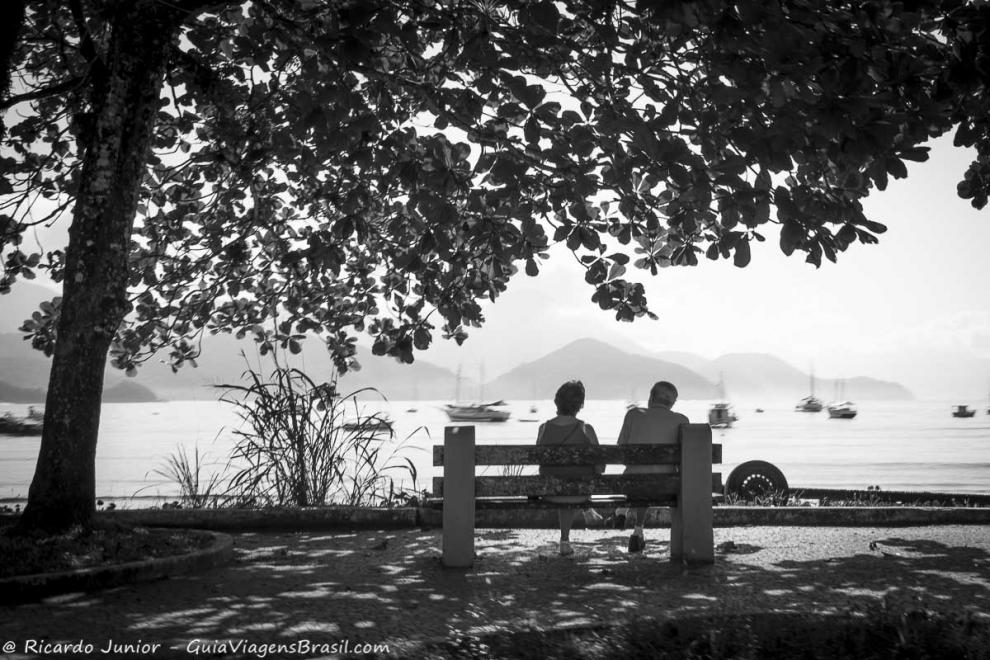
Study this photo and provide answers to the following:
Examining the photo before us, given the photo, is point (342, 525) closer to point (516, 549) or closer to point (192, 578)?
point (516, 549)

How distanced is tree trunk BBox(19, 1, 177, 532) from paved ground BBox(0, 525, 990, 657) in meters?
1.54

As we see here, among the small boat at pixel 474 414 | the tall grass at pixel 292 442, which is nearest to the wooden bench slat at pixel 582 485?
the tall grass at pixel 292 442

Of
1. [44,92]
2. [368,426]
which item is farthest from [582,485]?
[44,92]

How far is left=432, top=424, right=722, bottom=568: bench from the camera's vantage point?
716 cm

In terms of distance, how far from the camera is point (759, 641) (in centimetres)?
436

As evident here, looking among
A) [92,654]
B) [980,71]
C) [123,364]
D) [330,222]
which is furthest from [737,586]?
[123,364]

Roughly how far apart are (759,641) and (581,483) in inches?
114

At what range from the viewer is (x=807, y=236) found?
6699mm

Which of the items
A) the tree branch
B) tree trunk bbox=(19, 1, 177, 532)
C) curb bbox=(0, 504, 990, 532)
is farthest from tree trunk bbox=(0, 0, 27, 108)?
curb bbox=(0, 504, 990, 532)

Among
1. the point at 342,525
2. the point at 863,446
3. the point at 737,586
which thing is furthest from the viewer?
the point at 863,446

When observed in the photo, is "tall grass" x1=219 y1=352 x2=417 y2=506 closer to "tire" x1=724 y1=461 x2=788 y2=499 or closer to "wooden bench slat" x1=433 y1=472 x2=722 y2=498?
"wooden bench slat" x1=433 y1=472 x2=722 y2=498

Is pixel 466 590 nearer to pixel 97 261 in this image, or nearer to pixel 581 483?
pixel 581 483

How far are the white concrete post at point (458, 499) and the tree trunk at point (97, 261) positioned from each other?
2900mm

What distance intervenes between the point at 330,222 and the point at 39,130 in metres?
3.87
